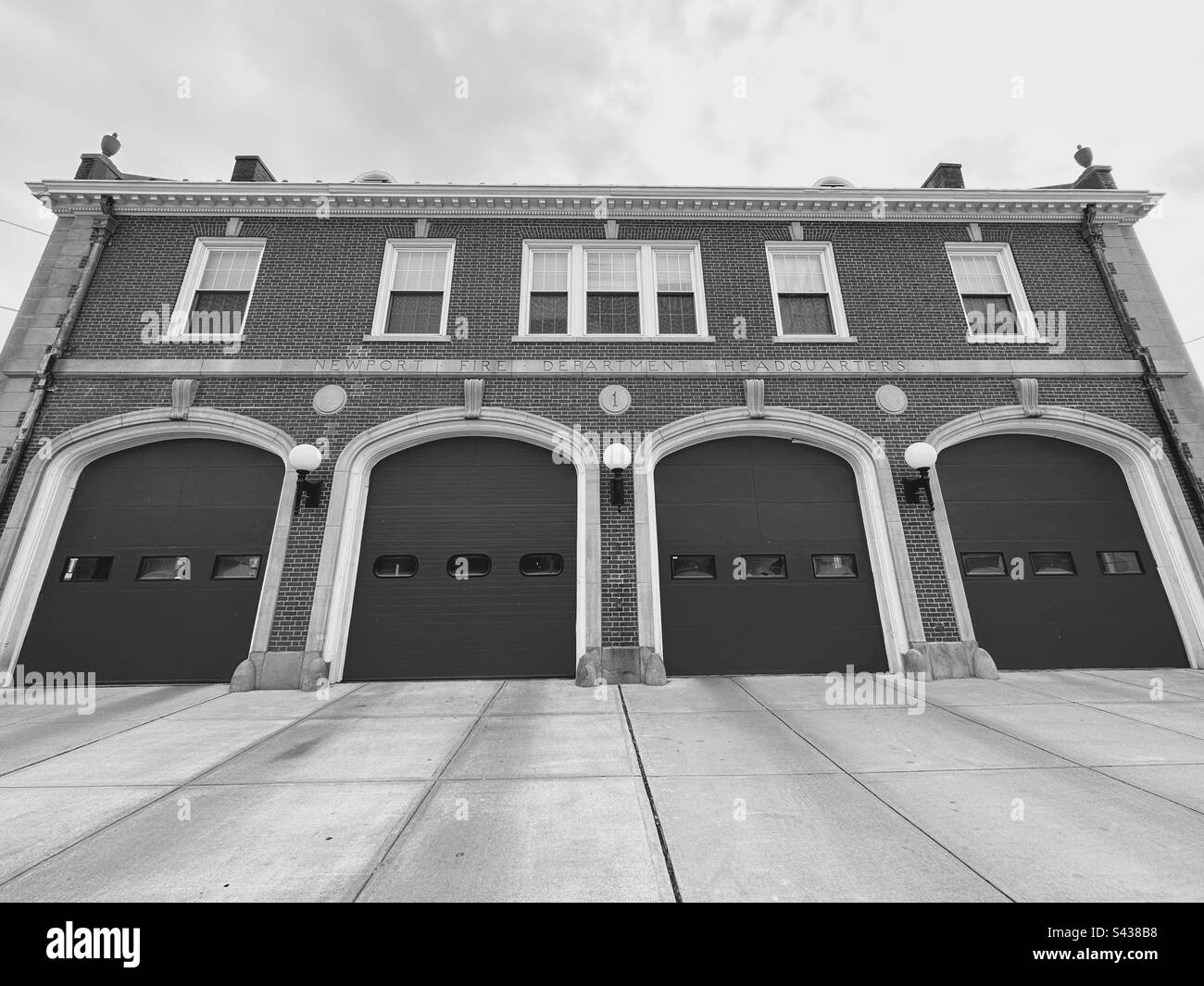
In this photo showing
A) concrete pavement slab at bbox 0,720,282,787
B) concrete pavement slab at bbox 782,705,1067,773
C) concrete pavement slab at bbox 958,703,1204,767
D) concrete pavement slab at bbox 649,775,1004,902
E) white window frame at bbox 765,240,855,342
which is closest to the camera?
concrete pavement slab at bbox 649,775,1004,902

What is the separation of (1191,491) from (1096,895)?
1007 centimetres

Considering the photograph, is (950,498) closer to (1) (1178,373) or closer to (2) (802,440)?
(2) (802,440)

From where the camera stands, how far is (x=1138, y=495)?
863 cm

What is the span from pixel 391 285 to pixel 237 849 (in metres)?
9.36

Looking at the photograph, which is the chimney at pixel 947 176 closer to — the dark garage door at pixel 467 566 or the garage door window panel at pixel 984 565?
the garage door window panel at pixel 984 565

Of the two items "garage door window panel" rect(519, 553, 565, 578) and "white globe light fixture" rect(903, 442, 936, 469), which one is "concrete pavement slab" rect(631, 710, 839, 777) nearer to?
"garage door window panel" rect(519, 553, 565, 578)

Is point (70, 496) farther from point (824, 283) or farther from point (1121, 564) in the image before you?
point (1121, 564)

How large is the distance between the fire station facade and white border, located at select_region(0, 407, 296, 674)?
0.16 ft

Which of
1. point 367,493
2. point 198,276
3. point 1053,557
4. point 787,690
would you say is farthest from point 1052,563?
point 198,276

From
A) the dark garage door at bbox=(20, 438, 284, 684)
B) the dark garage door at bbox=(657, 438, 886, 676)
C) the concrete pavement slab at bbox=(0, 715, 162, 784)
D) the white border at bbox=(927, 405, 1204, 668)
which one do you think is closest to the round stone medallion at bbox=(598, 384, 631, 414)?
the dark garage door at bbox=(657, 438, 886, 676)

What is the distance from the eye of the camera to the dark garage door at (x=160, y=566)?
7.55m

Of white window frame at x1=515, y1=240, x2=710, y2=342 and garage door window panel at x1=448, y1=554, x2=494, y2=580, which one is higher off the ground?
white window frame at x1=515, y1=240, x2=710, y2=342

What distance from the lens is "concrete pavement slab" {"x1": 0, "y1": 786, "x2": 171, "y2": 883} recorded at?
286cm

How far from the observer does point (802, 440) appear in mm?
8828
